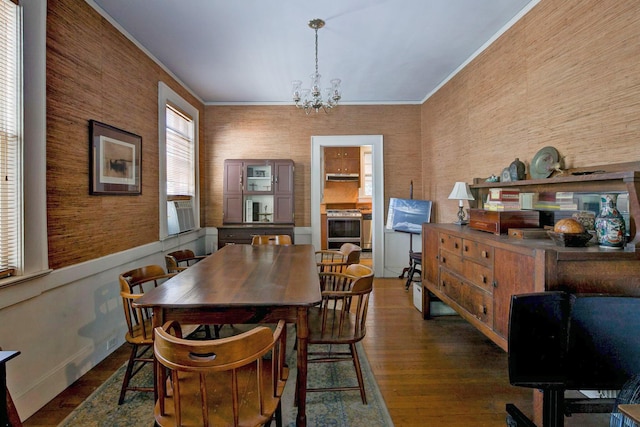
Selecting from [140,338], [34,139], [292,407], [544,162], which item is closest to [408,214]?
[544,162]

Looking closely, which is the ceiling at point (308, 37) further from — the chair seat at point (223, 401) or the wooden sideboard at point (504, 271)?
the chair seat at point (223, 401)

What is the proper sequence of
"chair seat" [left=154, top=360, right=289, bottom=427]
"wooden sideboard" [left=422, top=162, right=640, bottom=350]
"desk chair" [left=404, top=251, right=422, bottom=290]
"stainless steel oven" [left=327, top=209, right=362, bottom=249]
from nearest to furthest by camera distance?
"chair seat" [left=154, top=360, right=289, bottom=427] < "wooden sideboard" [left=422, top=162, right=640, bottom=350] < "desk chair" [left=404, top=251, right=422, bottom=290] < "stainless steel oven" [left=327, top=209, right=362, bottom=249]

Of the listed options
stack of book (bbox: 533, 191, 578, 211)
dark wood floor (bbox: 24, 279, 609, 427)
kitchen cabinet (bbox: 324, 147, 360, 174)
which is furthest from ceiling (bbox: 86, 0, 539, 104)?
kitchen cabinet (bbox: 324, 147, 360, 174)

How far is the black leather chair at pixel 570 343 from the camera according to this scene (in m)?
1.61

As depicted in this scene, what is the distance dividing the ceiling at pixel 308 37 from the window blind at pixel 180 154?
20.7 inches

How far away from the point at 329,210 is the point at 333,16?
16.8ft

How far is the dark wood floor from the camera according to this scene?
200 cm

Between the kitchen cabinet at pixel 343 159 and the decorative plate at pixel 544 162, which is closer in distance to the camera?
the decorative plate at pixel 544 162

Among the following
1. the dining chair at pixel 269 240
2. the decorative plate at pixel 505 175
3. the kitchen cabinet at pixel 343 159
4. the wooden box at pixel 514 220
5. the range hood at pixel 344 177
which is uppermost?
the kitchen cabinet at pixel 343 159

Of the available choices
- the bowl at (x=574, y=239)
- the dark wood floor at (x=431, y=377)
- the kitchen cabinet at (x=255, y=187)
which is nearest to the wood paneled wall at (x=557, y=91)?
the bowl at (x=574, y=239)

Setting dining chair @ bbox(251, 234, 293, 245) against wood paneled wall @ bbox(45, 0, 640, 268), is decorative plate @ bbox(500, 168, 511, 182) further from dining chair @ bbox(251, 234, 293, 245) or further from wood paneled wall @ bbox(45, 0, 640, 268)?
dining chair @ bbox(251, 234, 293, 245)

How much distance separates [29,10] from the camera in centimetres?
206

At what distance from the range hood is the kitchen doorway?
95.0 inches

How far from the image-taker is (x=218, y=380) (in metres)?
1.59
